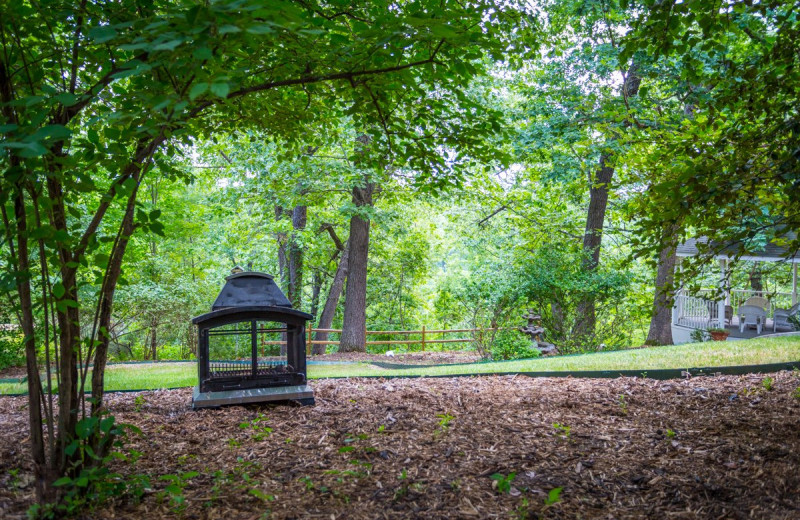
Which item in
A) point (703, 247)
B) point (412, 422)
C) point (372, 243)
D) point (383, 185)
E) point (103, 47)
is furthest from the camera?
point (372, 243)

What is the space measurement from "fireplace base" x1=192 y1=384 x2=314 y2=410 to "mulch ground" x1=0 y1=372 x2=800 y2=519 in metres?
0.11

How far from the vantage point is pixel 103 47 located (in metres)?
2.86

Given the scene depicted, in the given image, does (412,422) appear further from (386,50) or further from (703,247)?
(386,50)

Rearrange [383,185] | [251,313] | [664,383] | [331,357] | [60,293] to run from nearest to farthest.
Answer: [60,293] → [251,313] → [664,383] → [331,357] → [383,185]

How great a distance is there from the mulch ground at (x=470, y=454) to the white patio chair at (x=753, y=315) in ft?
30.0

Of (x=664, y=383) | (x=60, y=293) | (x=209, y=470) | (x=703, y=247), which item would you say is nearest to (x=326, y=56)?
(x=60, y=293)

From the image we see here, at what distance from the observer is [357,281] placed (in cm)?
1236

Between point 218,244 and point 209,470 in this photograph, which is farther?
point 218,244

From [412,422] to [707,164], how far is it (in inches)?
105

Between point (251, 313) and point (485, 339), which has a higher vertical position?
point (251, 313)

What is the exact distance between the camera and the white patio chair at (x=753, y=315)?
41.7 feet

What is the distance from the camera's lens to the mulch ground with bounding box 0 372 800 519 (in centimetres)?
258

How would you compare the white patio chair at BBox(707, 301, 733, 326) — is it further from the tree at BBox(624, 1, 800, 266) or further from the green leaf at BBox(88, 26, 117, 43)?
the green leaf at BBox(88, 26, 117, 43)

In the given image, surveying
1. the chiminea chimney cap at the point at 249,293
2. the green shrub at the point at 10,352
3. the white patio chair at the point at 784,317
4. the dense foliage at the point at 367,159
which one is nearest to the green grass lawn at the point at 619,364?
the dense foliage at the point at 367,159
